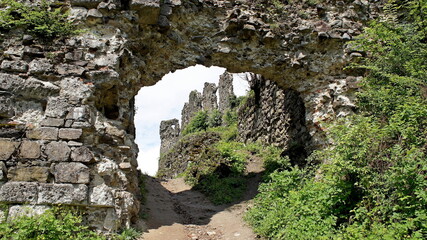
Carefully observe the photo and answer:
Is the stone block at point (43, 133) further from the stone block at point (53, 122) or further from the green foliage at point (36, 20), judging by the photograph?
the green foliage at point (36, 20)

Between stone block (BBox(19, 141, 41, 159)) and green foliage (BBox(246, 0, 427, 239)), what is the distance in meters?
4.14

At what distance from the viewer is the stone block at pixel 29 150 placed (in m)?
4.98

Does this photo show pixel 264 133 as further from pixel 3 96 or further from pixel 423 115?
pixel 3 96

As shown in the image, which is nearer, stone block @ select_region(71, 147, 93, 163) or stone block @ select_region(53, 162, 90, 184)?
stone block @ select_region(53, 162, 90, 184)

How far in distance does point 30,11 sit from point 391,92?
24.2 ft

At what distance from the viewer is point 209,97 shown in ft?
99.0

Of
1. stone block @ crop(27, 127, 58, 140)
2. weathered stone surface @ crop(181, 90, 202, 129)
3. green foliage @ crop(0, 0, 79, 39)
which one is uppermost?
weathered stone surface @ crop(181, 90, 202, 129)

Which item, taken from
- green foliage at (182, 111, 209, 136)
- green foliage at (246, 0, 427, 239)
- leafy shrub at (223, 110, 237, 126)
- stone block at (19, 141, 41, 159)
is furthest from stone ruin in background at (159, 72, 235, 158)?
stone block at (19, 141, 41, 159)

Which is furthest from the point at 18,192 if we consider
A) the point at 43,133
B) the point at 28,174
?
the point at 43,133

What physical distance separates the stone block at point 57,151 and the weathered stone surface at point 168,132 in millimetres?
24418

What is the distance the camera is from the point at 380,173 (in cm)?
478

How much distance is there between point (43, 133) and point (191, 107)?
26.5 m

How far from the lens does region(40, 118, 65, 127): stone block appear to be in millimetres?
5254

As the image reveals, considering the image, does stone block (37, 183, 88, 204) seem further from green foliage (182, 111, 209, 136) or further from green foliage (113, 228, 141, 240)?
green foliage (182, 111, 209, 136)
